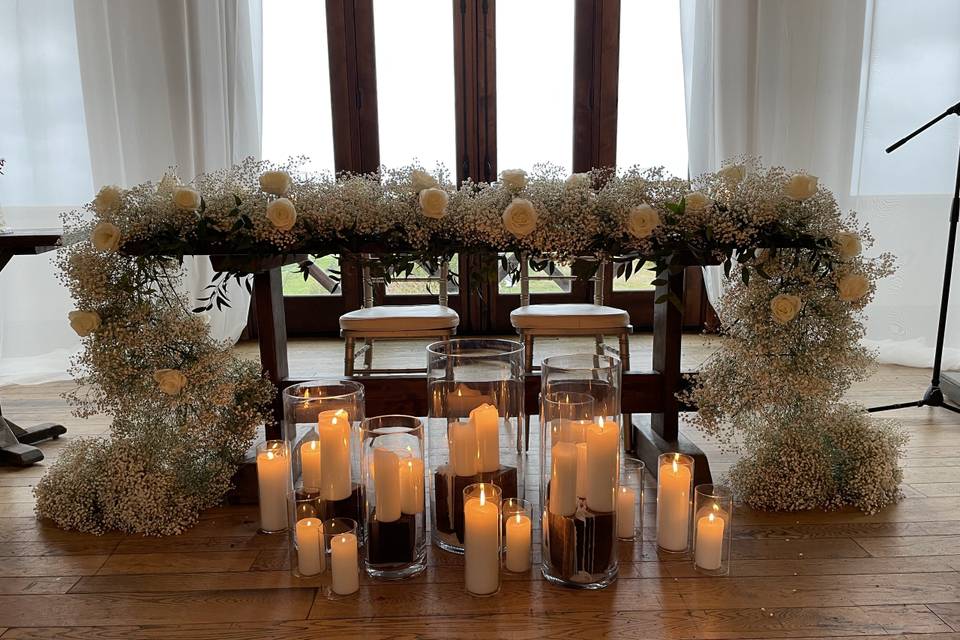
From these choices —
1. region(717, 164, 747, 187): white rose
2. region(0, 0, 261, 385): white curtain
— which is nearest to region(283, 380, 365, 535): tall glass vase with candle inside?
region(717, 164, 747, 187): white rose

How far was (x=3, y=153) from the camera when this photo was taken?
383 centimetres

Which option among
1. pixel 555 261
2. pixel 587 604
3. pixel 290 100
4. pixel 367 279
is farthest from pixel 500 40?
pixel 587 604

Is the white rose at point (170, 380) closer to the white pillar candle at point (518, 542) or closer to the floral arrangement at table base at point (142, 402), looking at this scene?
the floral arrangement at table base at point (142, 402)

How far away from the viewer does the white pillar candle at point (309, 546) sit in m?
1.79

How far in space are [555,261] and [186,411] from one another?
1123 mm

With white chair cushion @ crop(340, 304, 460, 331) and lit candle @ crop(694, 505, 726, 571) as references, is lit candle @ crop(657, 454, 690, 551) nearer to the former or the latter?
lit candle @ crop(694, 505, 726, 571)

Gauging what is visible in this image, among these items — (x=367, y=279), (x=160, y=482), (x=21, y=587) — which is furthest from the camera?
(x=367, y=279)

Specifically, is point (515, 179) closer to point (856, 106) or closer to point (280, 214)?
point (280, 214)

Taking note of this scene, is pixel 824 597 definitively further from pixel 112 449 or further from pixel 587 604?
pixel 112 449

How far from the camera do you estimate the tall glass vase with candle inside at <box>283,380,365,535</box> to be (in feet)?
5.92

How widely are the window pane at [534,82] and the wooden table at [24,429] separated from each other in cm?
276

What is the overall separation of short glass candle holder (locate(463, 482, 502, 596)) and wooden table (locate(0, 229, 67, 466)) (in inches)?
62.2

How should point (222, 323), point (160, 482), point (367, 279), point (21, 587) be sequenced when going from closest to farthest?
point (21, 587) < point (160, 482) < point (367, 279) < point (222, 323)

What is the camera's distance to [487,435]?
5.98 feet
